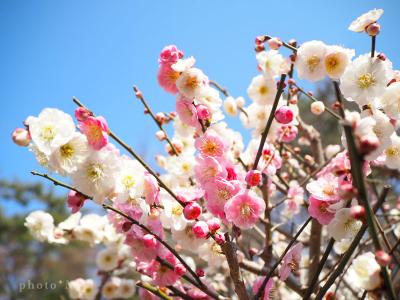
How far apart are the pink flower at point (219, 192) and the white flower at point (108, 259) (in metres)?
1.36

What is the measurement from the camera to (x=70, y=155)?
1.05m

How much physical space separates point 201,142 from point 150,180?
0.78 ft

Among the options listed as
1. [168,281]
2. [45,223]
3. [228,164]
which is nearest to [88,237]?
[45,223]

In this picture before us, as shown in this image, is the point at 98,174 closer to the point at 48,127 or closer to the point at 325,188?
the point at 48,127

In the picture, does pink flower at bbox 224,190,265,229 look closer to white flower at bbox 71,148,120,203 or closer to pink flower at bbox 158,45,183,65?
white flower at bbox 71,148,120,203

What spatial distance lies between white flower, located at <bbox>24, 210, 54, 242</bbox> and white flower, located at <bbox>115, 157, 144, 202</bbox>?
4.33ft

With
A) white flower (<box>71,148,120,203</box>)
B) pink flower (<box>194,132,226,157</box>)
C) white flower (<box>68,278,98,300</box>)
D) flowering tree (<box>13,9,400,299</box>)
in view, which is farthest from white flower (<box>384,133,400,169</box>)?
white flower (<box>68,278,98,300</box>)

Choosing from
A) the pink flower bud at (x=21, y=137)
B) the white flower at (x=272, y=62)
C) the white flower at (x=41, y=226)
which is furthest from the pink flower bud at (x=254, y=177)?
the white flower at (x=41, y=226)

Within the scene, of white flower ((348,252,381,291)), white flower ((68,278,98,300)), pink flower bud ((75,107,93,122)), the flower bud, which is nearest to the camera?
white flower ((348,252,381,291))

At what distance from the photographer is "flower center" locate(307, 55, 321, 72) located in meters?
1.46

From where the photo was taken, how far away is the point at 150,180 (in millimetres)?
1183

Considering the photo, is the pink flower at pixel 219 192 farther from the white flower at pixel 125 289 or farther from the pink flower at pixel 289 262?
the white flower at pixel 125 289

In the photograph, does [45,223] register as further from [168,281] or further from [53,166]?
[53,166]

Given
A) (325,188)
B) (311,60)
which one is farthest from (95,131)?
(311,60)
